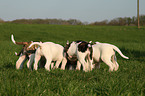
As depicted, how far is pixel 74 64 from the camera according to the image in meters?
6.35

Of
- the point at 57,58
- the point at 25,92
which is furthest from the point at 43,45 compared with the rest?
the point at 25,92

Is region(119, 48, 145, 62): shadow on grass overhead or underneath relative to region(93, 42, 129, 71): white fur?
underneath

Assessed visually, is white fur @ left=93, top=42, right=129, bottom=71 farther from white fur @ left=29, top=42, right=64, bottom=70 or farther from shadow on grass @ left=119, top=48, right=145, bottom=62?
shadow on grass @ left=119, top=48, right=145, bottom=62

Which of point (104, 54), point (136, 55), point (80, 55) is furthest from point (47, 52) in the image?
point (136, 55)

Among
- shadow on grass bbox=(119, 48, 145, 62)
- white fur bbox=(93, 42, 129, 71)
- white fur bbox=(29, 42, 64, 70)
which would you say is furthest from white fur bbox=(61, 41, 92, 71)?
shadow on grass bbox=(119, 48, 145, 62)

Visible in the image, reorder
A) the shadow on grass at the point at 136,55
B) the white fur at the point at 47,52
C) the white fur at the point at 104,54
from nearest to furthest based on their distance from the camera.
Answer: the white fur at the point at 47,52
the white fur at the point at 104,54
the shadow on grass at the point at 136,55

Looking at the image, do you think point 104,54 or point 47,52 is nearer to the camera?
point 47,52

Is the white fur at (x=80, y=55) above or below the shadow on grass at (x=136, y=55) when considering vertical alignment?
above

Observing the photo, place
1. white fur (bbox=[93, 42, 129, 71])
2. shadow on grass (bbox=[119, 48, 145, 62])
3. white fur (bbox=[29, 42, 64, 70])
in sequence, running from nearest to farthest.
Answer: white fur (bbox=[29, 42, 64, 70]), white fur (bbox=[93, 42, 129, 71]), shadow on grass (bbox=[119, 48, 145, 62])

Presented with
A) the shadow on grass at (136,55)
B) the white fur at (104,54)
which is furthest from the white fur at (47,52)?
the shadow on grass at (136,55)

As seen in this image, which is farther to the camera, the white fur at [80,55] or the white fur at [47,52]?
the white fur at [80,55]

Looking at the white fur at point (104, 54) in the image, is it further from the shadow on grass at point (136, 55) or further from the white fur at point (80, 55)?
the shadow on grass at point (136, 55)

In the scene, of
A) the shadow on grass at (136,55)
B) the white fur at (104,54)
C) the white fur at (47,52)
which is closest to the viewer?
the white fur at (47,52)

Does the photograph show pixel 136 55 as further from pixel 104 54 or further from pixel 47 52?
pixel 47 52
